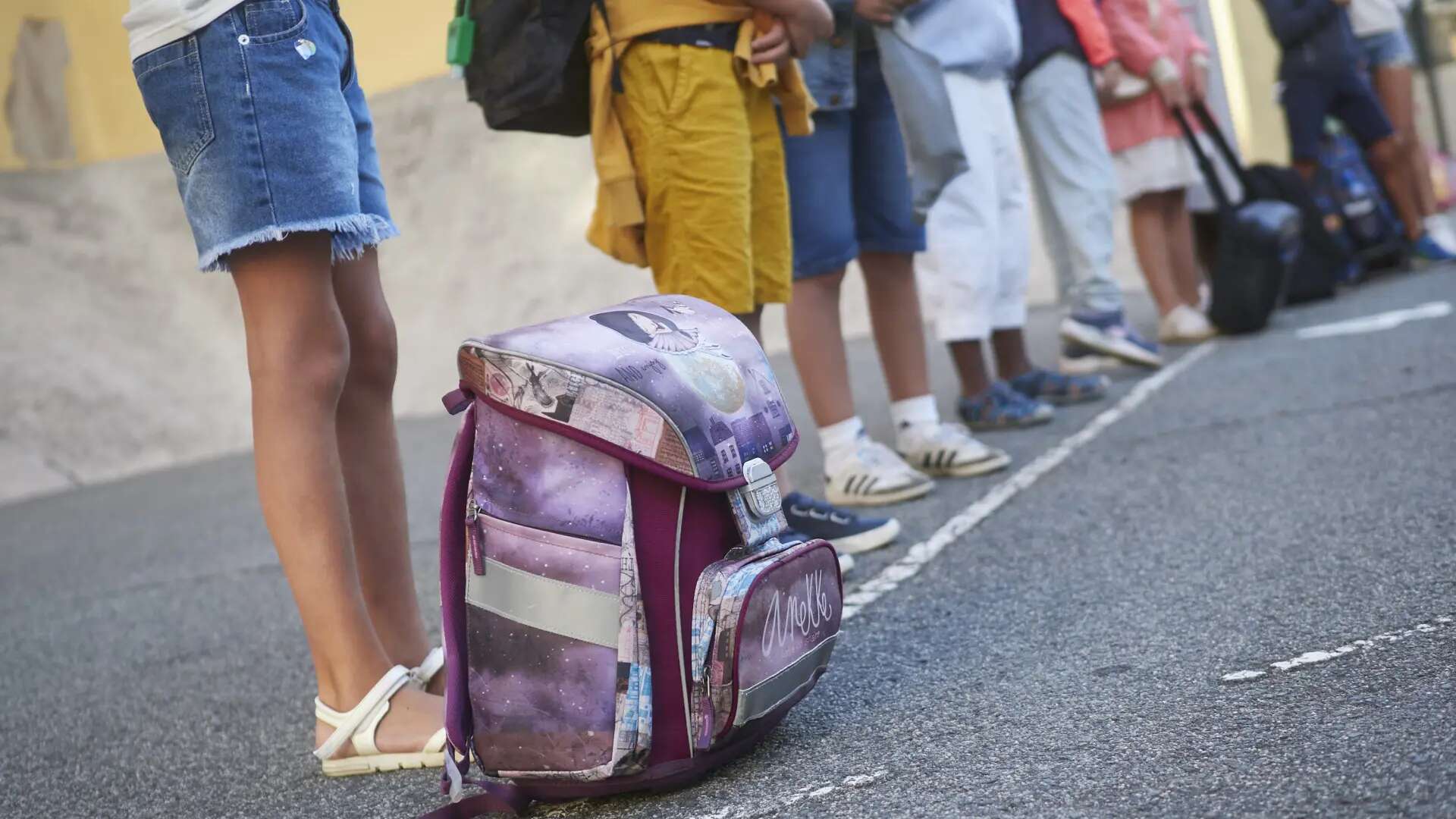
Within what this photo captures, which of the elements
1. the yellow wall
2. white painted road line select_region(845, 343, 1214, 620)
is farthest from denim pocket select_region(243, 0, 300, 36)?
the yellow wall

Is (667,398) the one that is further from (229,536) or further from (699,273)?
(229,536)

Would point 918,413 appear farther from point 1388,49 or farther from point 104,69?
point 104,69

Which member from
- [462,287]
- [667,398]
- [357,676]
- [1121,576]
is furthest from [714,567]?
[462,287]

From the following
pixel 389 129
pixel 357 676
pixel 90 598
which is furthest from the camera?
pixel 389 129

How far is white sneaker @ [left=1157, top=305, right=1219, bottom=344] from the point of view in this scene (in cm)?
516

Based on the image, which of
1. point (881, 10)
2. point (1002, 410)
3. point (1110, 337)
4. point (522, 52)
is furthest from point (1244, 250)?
point (522, 52)

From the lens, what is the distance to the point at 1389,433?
2.81 metres

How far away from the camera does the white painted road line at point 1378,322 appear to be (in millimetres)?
4520

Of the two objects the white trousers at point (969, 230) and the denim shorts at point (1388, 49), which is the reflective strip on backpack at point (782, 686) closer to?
the white trousers at point (969, 230)

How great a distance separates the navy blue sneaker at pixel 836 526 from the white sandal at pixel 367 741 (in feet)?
3.16

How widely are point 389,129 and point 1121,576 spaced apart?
650 centimetres

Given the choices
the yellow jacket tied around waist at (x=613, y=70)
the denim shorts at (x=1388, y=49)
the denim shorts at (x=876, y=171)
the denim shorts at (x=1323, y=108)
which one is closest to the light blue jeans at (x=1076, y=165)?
the denim shorts at (x=876, y=171)

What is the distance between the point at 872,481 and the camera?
9.58 feet

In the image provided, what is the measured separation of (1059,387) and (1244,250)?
1.37 m
